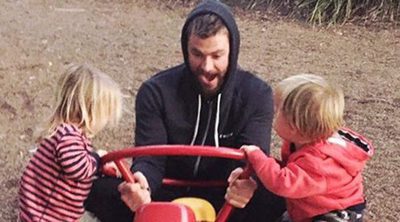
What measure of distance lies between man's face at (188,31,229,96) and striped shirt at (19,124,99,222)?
53 cm

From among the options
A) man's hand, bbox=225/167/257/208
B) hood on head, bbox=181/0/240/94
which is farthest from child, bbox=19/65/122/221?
man's hand, bbox=225/167/257/208

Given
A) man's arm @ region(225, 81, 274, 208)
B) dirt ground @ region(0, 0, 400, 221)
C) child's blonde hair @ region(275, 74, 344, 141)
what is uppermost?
child's blonde hair @ region(275, 74, 344, 141)

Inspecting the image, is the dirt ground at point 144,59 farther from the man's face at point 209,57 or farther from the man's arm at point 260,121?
the man's face at point 209,57

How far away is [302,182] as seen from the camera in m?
2.89

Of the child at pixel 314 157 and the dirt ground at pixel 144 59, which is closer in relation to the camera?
the child at pixel 314 157

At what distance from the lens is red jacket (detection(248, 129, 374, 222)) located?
2.88m

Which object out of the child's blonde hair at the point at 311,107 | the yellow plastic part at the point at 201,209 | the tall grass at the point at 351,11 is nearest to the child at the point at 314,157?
the child's blonde hair at the point at 311,107

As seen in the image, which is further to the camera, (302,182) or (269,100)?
(269,100)

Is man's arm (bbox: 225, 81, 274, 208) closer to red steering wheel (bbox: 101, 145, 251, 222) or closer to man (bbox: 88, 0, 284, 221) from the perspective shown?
man (bbox: 88, 0, 284, 221)

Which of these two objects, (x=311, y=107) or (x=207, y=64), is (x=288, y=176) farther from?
(x=207, y=64)

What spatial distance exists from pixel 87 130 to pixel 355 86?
3.66m

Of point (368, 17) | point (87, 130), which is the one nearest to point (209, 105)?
point (87, 130)

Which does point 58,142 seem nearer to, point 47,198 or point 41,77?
point 47,198

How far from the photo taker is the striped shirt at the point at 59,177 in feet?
→ 10.2
